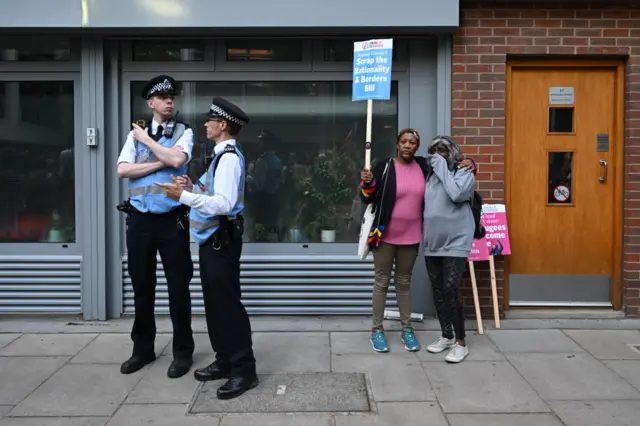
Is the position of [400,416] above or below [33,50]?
below

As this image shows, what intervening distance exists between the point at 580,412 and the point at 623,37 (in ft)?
12.1

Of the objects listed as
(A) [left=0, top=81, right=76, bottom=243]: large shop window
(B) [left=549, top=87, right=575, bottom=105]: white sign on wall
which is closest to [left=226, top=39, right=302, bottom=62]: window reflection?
(A) [left=0, top=81, right=76, bottom=243]: large shop window

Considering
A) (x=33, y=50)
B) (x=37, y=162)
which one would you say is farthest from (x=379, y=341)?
(x=33, y=50)

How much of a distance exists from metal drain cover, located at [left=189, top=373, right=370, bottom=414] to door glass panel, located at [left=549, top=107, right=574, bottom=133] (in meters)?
3.17

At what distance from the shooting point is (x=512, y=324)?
20.0 feet

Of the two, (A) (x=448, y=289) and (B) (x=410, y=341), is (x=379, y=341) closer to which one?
(B) (x=410, y=341)

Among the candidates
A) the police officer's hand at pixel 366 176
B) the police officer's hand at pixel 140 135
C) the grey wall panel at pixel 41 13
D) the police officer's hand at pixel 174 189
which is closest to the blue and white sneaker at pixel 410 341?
the police officer's hand at pixel 366 176

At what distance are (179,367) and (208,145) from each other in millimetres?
2378

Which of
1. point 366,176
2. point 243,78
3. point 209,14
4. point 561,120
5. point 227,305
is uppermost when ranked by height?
point 209,14

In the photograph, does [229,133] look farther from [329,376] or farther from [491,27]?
[491,27]

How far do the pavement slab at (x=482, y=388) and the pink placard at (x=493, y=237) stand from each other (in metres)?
1.14

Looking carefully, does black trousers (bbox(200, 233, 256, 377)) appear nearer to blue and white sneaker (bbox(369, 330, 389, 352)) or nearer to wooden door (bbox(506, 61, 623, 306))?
blue and white sneaker (bbox(369, 330, 389, 352))

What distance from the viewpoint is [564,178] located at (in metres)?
6.26

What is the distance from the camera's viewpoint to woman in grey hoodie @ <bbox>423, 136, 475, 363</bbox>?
4957 mm
